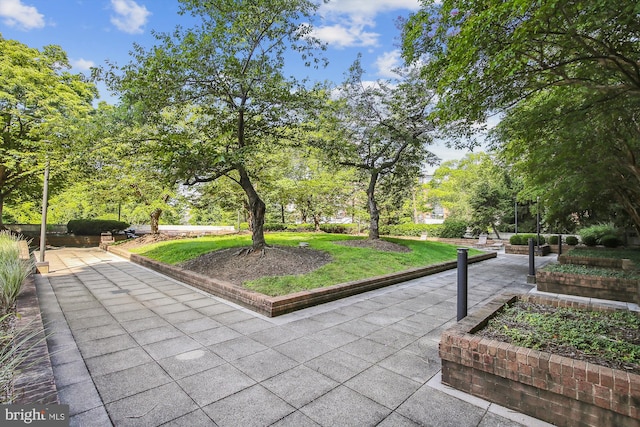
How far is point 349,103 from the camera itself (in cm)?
1184

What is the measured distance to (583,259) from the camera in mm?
8992

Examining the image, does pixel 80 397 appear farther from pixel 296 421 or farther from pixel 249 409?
pixel 296 421

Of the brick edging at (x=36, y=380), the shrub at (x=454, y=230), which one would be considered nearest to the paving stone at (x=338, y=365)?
the brick edging at (x=36, y=380)

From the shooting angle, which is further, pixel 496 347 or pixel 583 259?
pixel 583 259

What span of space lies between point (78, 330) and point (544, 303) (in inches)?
272

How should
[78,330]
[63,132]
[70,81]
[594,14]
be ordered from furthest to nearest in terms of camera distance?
Answer: [70,81], [63,132], [78,330], [594,14]

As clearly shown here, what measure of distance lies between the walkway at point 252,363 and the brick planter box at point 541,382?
14cm

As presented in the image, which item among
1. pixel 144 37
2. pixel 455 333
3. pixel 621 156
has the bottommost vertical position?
pixel 455 333

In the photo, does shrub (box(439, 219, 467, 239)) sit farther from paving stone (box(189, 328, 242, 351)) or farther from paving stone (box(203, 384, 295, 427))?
paving stone (box(203, 384, 295, 427))

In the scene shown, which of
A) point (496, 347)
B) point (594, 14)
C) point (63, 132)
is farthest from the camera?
point (63, 132)

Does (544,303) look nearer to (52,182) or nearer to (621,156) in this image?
(621,156)

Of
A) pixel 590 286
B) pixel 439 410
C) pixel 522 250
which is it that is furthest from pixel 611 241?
pixel 439 410

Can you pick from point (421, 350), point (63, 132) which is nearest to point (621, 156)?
point (421, 350)

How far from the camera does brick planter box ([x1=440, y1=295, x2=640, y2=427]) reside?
2209mm
